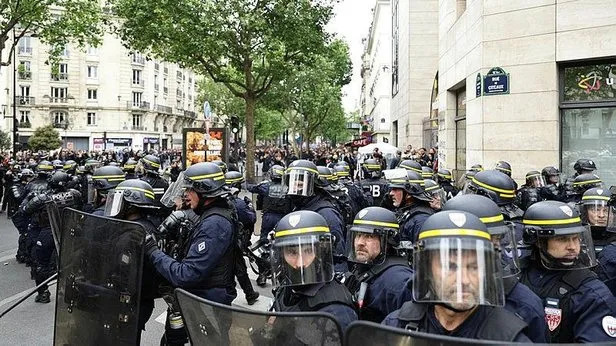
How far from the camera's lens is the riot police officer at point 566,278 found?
2824 millimetres

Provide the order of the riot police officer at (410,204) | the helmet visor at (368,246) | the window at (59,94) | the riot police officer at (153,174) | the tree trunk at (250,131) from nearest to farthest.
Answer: the helmet visor at (368,246) < the riot police officer at (410,204) < the riot police officer at (153,174) < the tree trunk at (250,131) < the window at (59,94)

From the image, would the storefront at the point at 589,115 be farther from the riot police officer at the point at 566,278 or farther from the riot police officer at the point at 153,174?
the riot police officer at the point at 566,278

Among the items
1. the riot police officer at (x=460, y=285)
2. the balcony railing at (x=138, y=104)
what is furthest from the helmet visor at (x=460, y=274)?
the balcony railing at (x=138, y=104)

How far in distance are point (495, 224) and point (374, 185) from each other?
22.1 feet

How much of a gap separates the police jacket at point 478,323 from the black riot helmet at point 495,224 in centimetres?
66

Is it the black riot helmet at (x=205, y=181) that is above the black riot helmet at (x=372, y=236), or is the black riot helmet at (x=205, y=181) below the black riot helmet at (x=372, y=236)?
above

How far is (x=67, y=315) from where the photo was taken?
3.57m

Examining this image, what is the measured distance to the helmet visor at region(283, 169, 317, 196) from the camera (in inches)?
232

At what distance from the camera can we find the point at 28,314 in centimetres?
670

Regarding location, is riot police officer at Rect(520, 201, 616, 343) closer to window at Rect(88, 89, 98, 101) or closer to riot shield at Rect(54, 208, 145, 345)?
riot shield at Rect(54, 208, 145, 345)

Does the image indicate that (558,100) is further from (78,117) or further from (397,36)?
(78,117)

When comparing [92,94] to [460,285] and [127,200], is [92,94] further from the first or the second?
[460,285]

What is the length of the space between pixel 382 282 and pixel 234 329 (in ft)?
4.34

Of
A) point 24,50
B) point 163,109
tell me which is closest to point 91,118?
point 24,50
